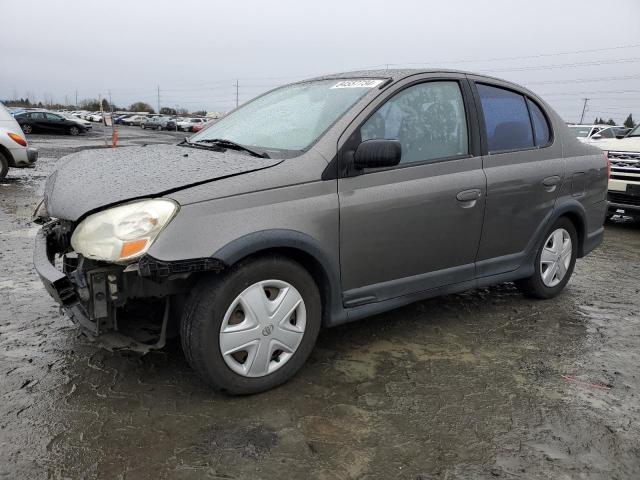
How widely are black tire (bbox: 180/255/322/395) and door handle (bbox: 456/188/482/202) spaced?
1.26 meters

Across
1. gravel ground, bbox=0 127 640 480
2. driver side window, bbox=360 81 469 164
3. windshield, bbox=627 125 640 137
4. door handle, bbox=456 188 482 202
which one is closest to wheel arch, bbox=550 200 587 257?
gravel ground, bbox=0 127 640 480

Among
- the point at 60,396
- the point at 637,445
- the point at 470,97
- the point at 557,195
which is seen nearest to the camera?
the point at 637,445

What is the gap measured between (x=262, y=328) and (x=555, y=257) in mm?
2857

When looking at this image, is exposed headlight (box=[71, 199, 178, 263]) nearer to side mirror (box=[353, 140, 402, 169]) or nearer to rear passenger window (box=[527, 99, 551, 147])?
side mirror (box=[353, 140, 402, 169])

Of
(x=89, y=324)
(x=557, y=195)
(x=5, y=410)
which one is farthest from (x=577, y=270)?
(x=5, y=410)

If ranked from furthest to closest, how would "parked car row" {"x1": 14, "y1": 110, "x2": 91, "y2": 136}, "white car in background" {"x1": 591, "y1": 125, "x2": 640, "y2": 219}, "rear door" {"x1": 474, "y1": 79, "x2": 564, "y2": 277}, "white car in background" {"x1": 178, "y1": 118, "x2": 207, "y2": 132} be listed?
"white car in background" {"x1": 178, "y1": 118, "x2": 207, "y2": 132}, "parked car row" {"x1": 14, "y1": 110, "x2": 91, "y2": 136}, "white car in background" {"x1": 591, "y1": 125, "x2": 640, "y2": 219}, "rear door" {"x1": 474, "y1": 79, "x2": 564, "y2": 277}

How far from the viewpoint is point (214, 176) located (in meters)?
2.70

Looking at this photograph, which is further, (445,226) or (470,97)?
(470,97)

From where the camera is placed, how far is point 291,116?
3.45m

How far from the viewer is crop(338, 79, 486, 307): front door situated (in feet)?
10.0

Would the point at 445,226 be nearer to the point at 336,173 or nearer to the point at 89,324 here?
the point at 336,173

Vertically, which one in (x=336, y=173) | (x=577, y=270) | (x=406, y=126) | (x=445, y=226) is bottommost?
(x=577, y=270)

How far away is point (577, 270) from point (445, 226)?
9.71ft

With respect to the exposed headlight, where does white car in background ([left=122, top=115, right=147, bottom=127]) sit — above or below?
above
